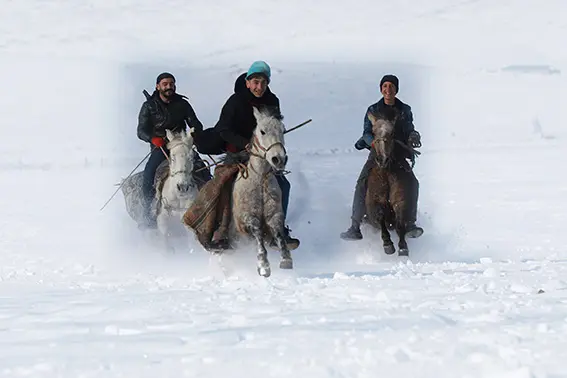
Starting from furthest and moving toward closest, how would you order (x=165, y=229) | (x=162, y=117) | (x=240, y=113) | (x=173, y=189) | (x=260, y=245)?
(x=162, y=117) < (x=165, y=229) < (x=173, y=189) < (x=240, y=113) < (x=260, y=245)

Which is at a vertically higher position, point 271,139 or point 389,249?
point 271,139

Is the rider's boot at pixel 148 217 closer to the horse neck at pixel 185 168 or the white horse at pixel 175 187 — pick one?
the white horse at pixel 175 187

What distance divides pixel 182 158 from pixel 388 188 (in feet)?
7.66

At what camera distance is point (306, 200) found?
11133 millimetres

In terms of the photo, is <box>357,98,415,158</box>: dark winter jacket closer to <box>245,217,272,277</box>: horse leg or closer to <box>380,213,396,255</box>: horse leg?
<box>380,213,396,255</box>: horse leg

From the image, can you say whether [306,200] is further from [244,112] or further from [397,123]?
[244,112]

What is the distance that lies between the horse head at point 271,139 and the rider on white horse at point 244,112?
626 mm

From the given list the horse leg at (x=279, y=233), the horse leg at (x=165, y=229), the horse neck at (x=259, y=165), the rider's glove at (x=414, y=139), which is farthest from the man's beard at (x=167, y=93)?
the horse leg at (x=279, y=233)

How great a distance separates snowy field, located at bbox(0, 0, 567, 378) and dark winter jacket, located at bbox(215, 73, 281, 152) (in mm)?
1169

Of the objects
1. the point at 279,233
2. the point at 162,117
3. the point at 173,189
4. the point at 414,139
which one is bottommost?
the point at 279,233

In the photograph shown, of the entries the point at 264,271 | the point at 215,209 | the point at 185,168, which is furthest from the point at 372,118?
the point at 264,271

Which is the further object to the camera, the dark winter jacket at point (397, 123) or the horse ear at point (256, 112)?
the dark winter jacket at point (397, 123)

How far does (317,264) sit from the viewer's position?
1109 centimetres

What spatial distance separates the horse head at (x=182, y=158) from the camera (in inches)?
424
